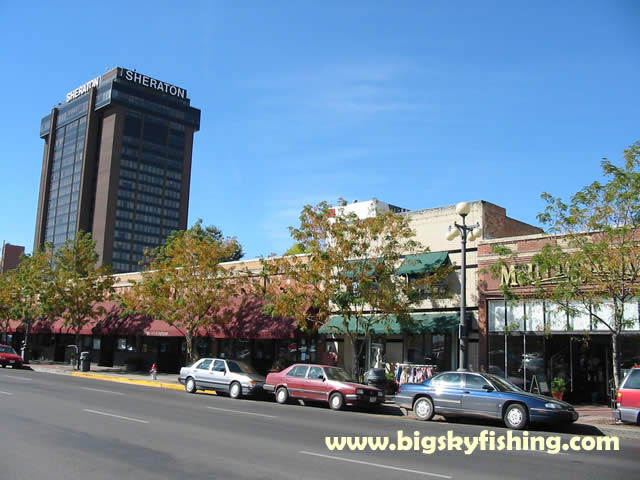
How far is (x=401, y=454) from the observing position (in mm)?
10320

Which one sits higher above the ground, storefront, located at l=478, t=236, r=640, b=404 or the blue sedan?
storefront, located at l=478, t=236, r=640, b=404

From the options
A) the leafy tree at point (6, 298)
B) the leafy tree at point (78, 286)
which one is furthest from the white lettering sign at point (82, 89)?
the leafy tree at point (78, 286)

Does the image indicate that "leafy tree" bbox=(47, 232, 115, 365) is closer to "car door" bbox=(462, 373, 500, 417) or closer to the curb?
"car door" bbox=(462, 373, 500, 417)

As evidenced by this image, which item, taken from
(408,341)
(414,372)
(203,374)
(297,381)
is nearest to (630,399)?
(297,381)

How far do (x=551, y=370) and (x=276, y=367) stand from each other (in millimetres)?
12772

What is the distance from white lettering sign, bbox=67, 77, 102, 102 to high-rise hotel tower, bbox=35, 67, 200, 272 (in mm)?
262

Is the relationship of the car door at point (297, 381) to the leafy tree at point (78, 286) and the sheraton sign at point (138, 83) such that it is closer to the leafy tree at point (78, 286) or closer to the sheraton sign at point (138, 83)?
the leafy tree at point (78, 286)

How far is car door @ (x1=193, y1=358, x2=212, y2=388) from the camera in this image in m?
23.0

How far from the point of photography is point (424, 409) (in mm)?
16703

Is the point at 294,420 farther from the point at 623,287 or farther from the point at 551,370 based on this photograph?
the point at 551,370

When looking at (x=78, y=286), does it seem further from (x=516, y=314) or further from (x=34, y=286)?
(x=516, y=314)

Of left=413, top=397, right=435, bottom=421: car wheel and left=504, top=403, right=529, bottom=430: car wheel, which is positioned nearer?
left=504, top=403, right=529, bottom=430: car wheel

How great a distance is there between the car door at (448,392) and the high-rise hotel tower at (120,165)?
138m

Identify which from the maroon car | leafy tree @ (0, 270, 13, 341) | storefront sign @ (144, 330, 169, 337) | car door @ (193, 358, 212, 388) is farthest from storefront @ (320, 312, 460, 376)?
leafy tree @ (0, 270, 13, 341)
